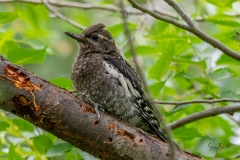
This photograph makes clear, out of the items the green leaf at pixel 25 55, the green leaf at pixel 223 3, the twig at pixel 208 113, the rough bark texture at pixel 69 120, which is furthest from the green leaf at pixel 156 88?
the green leaf at pixel 25 55

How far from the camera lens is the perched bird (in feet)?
12.3

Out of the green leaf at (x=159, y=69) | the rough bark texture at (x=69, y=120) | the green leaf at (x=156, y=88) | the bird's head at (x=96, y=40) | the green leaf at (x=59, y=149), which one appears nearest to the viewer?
the rough bark texture at (x=69, y=120)

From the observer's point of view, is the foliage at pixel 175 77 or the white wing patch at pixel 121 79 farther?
the white wing patch at pixel 121 79

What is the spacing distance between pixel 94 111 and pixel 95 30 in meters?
1.51

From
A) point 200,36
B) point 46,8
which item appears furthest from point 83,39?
point 200,36

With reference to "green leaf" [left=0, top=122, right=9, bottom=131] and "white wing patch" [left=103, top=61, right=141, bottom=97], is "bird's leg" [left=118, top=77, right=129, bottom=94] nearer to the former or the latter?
"white wing patch" [left=103, top=61, right=141, bottom=97]

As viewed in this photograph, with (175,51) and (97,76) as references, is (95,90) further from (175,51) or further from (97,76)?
(175,51)

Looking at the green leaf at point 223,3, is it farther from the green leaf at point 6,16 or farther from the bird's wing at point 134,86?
the green leaf at point 6,16

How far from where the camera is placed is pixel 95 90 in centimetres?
378

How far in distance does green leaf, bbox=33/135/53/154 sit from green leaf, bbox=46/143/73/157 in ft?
0.18

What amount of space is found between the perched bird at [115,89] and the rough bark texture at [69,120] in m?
0.53

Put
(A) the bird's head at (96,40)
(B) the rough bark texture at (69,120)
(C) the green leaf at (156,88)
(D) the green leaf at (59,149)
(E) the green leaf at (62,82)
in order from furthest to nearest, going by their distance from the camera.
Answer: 1. (A) the bird's head at (96,40)
2. (C) the green leaf at (156,88)
3. (E) the green leaf at (62,82)
4. (D) the green leaf at (59,149)
5. (B) the rough bark texture at (69,120)

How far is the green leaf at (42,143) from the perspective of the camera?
3410mm

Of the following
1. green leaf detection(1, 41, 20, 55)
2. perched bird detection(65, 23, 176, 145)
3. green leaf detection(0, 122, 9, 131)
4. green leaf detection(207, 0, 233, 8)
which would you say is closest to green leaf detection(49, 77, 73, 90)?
perched bird detection(65, 23, 176, 145)
